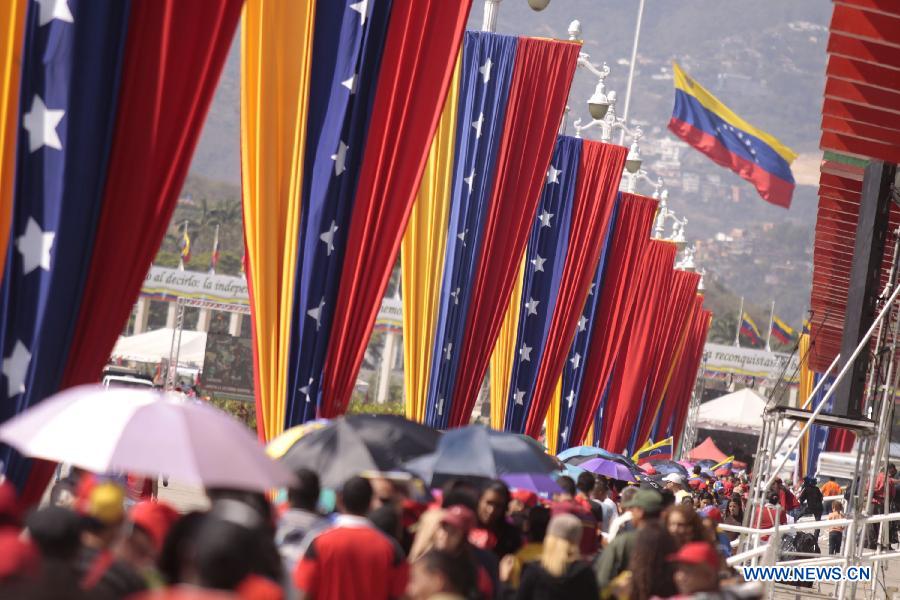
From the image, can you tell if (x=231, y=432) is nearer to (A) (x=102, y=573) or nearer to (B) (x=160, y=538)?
(B) (x=160, y=538)

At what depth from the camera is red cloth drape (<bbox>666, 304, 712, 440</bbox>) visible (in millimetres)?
43875

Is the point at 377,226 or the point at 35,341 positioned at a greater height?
the point at 377,226

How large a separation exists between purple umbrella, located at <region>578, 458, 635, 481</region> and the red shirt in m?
11.0

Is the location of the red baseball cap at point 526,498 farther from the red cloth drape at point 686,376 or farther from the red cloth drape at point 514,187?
the red cloth drape at point 686,376

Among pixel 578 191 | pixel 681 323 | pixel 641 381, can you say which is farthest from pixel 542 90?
pixel 681 323

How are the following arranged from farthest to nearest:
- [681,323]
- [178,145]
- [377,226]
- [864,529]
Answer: [681,323], [864,529], [377,226], [178,145]

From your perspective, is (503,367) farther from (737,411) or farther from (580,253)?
(737,411)

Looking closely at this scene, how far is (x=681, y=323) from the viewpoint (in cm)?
3662

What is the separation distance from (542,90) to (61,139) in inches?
344

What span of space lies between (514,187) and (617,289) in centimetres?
948

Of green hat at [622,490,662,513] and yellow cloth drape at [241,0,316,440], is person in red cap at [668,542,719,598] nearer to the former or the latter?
green hat at [622,490,662,513]

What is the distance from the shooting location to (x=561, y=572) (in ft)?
22.7

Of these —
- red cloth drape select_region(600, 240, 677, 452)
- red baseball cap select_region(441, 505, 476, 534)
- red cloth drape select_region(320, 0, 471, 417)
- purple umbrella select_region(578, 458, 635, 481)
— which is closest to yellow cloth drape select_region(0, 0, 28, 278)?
red baseball cap select_region(441, 505, 476, 534)

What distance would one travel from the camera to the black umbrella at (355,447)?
8.02 m
